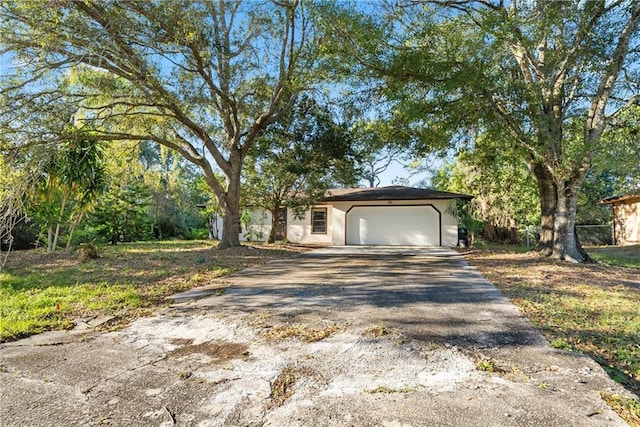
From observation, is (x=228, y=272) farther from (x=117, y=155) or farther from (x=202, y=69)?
(x=117, y=155)

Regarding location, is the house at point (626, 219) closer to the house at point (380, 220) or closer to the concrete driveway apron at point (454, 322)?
the house at point (380, 220)

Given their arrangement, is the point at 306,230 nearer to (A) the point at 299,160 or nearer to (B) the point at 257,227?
(B) the point at 257,227

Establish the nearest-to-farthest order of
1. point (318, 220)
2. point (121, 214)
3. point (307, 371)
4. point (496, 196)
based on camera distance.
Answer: point (307, 371) → point (121, 214) → point (496, 196) → point (318, 220)

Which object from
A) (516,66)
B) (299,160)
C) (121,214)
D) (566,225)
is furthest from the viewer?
(121,214)

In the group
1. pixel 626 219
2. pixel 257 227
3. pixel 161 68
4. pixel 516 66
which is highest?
pixel 516 66

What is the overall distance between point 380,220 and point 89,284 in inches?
536

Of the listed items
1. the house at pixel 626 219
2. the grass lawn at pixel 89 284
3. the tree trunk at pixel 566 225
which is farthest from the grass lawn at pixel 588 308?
the house at pixel 626 219

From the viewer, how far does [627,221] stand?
18.8 m

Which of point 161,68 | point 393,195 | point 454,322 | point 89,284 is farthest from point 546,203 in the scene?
point 89,284

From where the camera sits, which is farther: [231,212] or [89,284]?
[231,212]

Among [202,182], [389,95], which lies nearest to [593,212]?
[389,95]

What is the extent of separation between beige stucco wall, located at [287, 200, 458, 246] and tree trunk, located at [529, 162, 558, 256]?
5.08 m

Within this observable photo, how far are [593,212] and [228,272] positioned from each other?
25633mm

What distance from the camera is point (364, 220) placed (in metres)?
18.1
